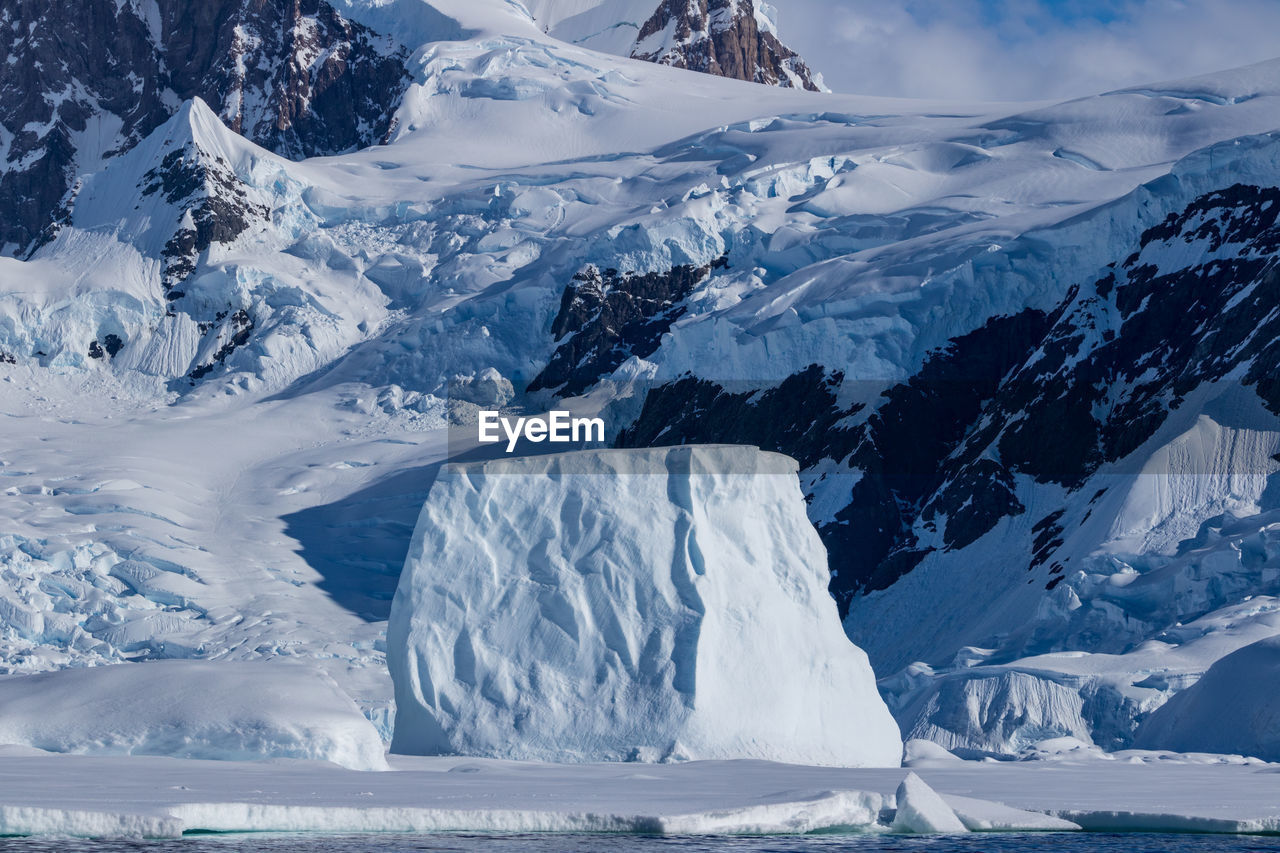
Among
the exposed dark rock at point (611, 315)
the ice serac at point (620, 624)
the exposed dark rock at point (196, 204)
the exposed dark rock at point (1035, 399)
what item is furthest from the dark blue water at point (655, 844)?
the exposed dark rock at point (196, 204)

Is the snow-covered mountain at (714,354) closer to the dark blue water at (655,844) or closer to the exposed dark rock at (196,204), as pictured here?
the exposed dark rock at (196,204)

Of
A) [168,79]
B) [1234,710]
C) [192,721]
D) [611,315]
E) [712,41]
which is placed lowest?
[192,721]

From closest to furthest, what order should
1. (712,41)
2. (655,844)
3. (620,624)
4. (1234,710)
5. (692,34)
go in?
(655,844) → (620,624) → (1234,710) → (692,34) → (712,41)

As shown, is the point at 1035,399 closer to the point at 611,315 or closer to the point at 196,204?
the point at 611,315

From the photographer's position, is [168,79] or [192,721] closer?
[192,721]

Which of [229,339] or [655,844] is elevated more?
[229,339]

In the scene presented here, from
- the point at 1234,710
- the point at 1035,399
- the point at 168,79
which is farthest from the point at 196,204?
the point at 1234,710

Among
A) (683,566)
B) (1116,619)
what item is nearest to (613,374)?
(1116,619)
